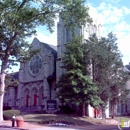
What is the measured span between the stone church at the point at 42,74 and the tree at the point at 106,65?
7873 mm

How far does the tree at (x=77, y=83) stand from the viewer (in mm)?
34188

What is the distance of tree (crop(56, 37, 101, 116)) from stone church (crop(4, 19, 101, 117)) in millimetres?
8520

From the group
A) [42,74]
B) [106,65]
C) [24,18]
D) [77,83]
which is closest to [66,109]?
[77,83]

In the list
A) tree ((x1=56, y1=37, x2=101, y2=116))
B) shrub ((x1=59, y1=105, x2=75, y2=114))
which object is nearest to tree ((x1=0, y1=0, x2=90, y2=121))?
tree ((x1=56, y1=37, x2=101, y2=116))

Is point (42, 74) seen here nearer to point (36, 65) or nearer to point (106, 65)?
point (36, 65)

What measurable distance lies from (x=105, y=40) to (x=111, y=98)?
8967 mm

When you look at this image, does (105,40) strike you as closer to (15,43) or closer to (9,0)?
(15,43)

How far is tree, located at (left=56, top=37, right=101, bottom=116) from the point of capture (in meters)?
34.2

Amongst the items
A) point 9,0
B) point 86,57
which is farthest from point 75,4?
point 86,57

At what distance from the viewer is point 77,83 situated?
34.7m

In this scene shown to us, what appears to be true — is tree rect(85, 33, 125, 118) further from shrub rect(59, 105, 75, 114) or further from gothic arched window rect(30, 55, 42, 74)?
gothic arched window rect(30, 55, 42, 74)

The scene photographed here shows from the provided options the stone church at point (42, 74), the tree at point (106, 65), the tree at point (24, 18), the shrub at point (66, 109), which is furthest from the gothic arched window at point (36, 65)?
the tree at point (24, 18)

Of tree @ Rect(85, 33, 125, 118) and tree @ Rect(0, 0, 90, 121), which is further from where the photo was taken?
tree @ Rect(85, 33, 125, 118)

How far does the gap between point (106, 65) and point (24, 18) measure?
15.6 metres
